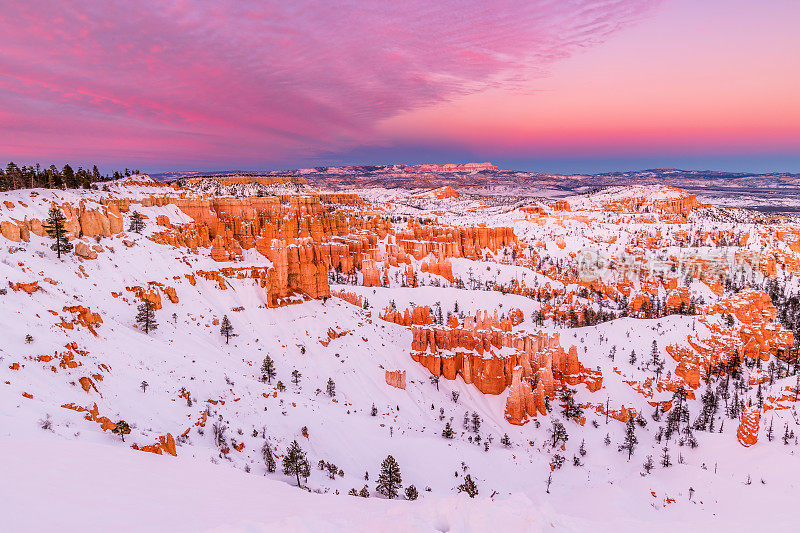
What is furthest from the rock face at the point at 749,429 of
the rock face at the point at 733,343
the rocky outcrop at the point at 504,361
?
the rock face at the point at 733,343

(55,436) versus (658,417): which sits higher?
(55,436)

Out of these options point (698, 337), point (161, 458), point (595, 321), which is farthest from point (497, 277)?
point (161, 458)

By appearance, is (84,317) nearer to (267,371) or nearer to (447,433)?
(267,371)

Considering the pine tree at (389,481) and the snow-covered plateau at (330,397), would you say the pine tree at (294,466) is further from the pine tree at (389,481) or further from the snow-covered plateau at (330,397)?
the pine tree at (389,481)

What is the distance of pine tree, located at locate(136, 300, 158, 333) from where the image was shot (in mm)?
31812

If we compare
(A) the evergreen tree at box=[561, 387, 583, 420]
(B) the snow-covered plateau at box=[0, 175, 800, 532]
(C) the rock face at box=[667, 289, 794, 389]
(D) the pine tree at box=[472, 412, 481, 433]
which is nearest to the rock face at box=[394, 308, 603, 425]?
(B) the snow-covered plateau at box=[0, 175, 800, 532]

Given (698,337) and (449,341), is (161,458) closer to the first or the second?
(449,341)

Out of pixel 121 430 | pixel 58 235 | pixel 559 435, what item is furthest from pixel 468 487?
pixel 58 235

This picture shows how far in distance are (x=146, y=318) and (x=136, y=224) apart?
27736mm

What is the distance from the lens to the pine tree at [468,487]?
24078 mm

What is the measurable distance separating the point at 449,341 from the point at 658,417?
22.0m

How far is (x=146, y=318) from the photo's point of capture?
104ft

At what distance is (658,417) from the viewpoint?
40.7 meters

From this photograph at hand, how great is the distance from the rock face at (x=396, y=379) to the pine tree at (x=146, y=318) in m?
21.1
